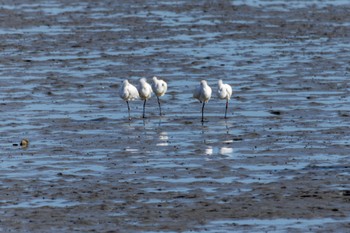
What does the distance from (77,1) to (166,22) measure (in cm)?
826

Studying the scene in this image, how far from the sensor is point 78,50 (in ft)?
119

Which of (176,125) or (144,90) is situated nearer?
(176,125)

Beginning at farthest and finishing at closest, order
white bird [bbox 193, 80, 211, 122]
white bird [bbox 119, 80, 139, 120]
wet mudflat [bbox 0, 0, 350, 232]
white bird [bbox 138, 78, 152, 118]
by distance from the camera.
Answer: white bird [bbox 138, 78, 152, 118] → white bird [bbox 119, 80, 139, 120] → white bird [bbox 193, 80, 211, 122] → wet mudflat [bbox 0, 0, 350, 232]

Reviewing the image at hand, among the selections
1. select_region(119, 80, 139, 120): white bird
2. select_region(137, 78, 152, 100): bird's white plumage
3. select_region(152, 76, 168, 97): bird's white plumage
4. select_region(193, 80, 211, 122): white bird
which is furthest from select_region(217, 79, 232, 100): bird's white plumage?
select_region(119, 80, 139, 120): white bird

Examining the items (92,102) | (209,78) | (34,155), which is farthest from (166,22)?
(34,155)

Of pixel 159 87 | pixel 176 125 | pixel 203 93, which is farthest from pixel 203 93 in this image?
pixel 176 125

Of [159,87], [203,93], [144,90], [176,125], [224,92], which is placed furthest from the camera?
[159,87]

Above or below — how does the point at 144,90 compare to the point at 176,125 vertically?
above

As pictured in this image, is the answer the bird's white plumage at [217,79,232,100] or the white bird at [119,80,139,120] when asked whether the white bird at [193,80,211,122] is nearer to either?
the bird's white plumage at [217,79,232,100]

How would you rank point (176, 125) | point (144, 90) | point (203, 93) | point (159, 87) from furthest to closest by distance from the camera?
point (159, 87) < point (144, 90) < point (203, 93) < point (176, 125)

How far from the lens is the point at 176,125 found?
24594 mm

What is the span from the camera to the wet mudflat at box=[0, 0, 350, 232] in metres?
16.8

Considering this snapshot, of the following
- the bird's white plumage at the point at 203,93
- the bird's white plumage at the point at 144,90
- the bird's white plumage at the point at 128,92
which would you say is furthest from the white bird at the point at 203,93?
the bird's white plumage at the point at 128,92

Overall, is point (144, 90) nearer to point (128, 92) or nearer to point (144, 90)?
point (144, 90)
